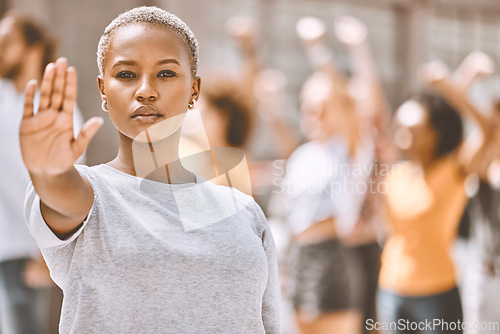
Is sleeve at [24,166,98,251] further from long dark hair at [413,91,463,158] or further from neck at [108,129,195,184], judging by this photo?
long dark hair at [413,91,463,158]

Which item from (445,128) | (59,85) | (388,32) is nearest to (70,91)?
(59,85)

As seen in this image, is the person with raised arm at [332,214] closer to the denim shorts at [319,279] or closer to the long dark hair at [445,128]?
the denim shorts at [319,279]

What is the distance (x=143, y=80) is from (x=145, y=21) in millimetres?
83

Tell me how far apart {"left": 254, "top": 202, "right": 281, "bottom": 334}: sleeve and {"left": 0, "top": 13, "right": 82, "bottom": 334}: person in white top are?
1.00 metres

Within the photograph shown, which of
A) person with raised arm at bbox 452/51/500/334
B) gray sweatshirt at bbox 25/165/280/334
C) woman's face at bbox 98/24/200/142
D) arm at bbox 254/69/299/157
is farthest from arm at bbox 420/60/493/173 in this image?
woman's face at bbox 98/24/200/142

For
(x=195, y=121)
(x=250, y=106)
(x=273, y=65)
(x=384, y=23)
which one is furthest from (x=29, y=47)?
(x=384, y=23)

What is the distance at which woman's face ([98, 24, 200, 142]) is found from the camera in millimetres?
732

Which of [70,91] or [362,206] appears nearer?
[70,91]

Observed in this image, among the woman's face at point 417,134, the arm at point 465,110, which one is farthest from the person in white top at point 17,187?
the arm at point 465,110

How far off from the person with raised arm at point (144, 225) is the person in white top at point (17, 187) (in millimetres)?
989

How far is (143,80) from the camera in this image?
2.41 ft

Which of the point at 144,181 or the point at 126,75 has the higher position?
the point at 126,75

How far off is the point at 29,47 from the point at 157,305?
1206 millimetres

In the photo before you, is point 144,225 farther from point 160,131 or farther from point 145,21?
point 145,21
